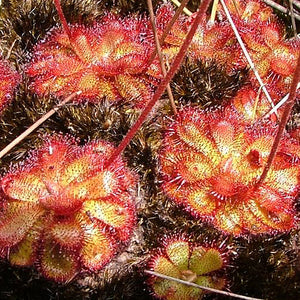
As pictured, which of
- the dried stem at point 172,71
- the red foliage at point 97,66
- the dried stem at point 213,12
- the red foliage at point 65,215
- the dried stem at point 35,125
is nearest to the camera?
the dried stem at point 172,71

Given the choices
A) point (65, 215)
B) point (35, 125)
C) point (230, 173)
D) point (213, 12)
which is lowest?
point (65, 215)

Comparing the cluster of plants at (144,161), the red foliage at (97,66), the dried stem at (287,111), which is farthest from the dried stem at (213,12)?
the dried stem at (287,111)

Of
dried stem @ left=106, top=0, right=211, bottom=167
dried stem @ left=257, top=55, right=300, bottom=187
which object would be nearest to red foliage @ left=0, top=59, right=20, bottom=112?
dried stem @ left=106, top=0, right=211, bottom=167

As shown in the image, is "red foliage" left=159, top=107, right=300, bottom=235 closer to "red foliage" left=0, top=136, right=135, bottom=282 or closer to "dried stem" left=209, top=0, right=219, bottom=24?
"red foliage" left=0, top=136, right=135, bottom=282

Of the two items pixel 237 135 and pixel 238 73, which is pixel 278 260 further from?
pixel 238 73

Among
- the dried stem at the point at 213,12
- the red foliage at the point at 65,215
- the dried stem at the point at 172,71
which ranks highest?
the dried stem at the point at 213,12

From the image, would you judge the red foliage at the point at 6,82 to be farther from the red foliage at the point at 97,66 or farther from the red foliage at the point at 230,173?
the red foliage at the point at 230,173

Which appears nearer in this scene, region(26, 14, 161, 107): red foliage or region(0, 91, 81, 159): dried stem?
region(0, 91, 81, 159): dried stem

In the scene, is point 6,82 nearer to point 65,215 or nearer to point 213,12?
point 65,215

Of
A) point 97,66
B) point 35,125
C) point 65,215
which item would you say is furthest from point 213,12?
point 65,215
